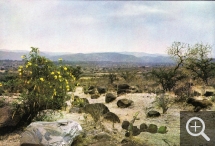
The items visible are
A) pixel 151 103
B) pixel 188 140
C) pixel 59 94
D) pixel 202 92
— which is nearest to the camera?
pixel 188 140

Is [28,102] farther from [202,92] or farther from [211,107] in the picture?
[202,92]

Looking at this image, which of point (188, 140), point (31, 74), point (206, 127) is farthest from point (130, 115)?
point (31, 74)

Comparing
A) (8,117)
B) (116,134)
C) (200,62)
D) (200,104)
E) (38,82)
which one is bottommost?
(116,134)

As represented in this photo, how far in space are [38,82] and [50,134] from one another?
5.99 ft

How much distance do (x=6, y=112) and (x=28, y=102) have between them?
0.62 meters

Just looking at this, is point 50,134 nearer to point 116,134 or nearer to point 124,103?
point 116,134

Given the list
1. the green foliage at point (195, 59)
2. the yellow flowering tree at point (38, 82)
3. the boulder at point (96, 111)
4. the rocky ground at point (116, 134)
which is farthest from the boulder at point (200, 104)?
the green foliage at point (195, 59)

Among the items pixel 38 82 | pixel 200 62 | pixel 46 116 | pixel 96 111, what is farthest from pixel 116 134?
pixel 200 62

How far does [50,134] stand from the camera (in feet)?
18.0

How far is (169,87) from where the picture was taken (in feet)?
50.3

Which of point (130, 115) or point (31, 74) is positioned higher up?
point (31, 74)

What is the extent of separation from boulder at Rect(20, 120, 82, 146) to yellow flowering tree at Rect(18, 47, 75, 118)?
1.23m

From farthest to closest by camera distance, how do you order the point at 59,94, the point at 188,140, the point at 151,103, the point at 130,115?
the point at 151,103 < the point at 130,115 < the point at 59,94 < the point at 188,140

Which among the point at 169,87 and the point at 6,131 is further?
the point at 169,87
